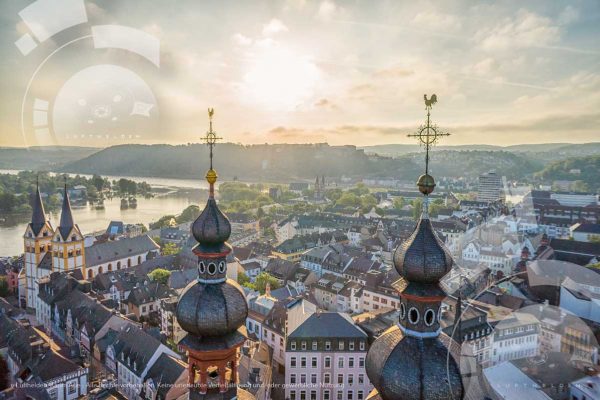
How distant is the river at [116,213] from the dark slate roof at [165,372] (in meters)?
49.0

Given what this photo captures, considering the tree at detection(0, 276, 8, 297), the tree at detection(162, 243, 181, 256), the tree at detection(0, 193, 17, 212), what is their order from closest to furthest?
the tree at detection(0, 276, 8, 297), the tree at detection(162, 243, 181, 256), the tree at detection(0, 193, 17, 212)

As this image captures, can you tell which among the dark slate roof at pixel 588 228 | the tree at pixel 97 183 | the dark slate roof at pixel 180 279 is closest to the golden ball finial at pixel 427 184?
the dark slate roof at pixel 180 279

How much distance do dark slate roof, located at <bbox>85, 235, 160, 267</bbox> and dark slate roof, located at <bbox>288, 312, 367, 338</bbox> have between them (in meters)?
32.1

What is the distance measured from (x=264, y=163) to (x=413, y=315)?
18508 cm

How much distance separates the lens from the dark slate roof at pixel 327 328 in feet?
81.0

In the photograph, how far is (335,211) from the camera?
104250 mm

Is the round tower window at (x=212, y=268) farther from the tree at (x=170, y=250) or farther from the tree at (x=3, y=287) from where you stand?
the tree at (x=170, y=250)

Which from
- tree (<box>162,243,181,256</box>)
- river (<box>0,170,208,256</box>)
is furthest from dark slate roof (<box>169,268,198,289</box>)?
river (<box>0,170,208,256</box>)

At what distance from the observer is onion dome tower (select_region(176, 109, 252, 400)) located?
26.5 ft

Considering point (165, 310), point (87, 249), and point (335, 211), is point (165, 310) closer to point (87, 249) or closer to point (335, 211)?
point (87, 249)

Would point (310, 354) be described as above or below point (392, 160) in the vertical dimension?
below

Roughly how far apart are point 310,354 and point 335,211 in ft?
264

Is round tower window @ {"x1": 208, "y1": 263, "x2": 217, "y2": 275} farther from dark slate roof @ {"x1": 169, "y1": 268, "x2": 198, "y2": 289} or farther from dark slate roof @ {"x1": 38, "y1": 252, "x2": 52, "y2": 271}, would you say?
dark slate roof @ {"x1": 38, "y1": 252, "x2": 52, "y2": 271}

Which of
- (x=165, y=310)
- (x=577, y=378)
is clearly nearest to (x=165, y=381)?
(x=165, y=310)
